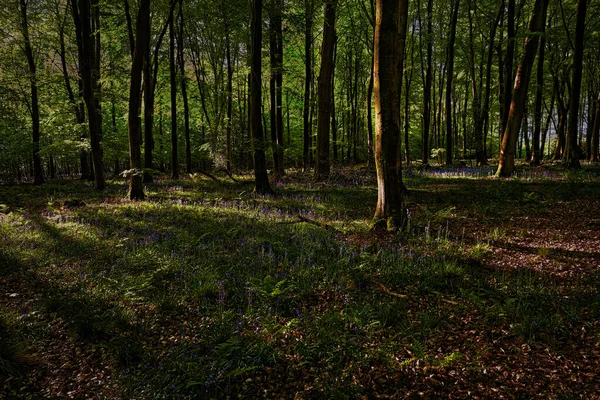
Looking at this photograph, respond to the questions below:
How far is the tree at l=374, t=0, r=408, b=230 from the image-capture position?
655cm

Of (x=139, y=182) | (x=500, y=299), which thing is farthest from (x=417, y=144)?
(x=500, y=299)

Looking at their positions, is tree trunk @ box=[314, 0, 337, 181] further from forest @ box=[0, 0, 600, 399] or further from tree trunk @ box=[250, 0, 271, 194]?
forest @ box=[0, 0, 600, 399]

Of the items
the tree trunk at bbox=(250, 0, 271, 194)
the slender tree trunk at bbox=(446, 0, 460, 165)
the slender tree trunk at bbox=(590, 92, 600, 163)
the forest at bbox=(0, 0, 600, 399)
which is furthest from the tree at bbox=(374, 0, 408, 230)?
the slender tree trunk at bbox=(590, 92, 600, 163)

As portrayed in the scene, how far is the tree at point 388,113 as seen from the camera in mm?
6547

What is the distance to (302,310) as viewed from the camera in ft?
13.0

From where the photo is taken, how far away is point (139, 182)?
475 inches

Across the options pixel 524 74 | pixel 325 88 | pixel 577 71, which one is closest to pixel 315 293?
pixel 325 88

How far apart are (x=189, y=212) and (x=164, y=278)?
4.89m

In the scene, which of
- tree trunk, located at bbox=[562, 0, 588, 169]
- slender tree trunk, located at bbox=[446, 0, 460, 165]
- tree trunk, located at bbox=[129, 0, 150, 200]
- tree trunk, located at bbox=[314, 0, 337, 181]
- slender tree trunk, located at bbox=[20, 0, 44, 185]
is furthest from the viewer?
slender tree trunk, located at bbox=[20, 0, 44, 185]

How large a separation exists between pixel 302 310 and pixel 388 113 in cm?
462

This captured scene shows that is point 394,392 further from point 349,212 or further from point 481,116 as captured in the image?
point 481,116

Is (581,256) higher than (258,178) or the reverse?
the reverse

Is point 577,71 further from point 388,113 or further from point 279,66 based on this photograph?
point 279,66

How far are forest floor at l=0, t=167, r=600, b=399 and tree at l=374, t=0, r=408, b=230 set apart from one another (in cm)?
63
